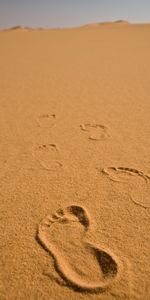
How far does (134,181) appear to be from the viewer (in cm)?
161

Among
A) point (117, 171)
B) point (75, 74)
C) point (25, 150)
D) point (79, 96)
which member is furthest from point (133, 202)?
point (75, 74)

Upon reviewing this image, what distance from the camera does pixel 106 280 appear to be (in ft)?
3.50

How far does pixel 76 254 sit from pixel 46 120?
1497mm

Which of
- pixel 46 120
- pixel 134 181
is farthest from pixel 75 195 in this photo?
pixel 46 120

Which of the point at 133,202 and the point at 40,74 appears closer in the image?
the point at 133,202

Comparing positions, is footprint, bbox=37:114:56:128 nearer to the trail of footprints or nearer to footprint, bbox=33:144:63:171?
footprint, bbox=33:144:63:171

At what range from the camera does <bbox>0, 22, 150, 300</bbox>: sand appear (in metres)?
1.08

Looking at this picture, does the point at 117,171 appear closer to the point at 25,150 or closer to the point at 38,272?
the point at 25,150

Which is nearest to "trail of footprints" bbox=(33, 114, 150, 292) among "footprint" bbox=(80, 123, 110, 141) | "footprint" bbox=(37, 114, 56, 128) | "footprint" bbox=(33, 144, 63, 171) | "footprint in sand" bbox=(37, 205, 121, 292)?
"footprint in sand" bbox=(37, 205, 121, 292)

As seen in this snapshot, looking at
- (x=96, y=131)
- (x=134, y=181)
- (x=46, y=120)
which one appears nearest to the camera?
(x=134, y=181)

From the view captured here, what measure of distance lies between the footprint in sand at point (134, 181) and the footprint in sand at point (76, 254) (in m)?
0.26

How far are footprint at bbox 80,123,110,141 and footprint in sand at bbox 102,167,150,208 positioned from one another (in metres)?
0.45

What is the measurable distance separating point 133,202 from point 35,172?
0.56 m

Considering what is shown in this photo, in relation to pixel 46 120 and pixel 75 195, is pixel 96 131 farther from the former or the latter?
pixel 75 195
